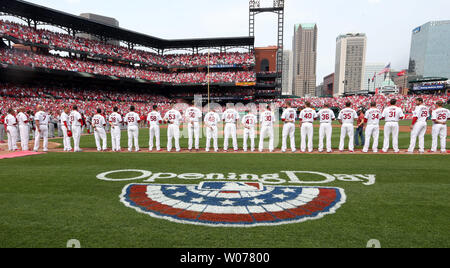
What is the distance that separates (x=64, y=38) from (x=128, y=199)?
3843cm

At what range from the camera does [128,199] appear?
3.89m

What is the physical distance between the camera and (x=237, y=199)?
3832 millimetres

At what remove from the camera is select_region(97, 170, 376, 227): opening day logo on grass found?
3.13m

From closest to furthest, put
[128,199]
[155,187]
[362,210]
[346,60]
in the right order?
[362,210]
[128,199]
[155,187]
[346,60]

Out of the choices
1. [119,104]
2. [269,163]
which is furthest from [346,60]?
[269,163]

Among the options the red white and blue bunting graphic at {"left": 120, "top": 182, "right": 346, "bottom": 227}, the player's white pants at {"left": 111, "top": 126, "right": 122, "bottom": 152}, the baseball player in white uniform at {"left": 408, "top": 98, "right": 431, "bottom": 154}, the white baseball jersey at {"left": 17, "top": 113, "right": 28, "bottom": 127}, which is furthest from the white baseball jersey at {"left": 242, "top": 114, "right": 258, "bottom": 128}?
the white baseball jersey at {"left": 17, "top": 113, "right": 28, "bottom": 127}

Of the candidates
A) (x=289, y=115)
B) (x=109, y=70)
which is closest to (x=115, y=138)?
(x=289, y=115)

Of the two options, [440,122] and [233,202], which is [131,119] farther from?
[440,122]

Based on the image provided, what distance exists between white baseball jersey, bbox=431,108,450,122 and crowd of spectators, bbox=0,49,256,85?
3443 cm

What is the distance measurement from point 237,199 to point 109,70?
1476 inches

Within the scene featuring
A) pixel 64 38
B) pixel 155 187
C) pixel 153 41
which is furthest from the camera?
pixel 153 41

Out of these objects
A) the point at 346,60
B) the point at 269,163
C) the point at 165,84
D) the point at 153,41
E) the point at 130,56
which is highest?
the point at 346,60
